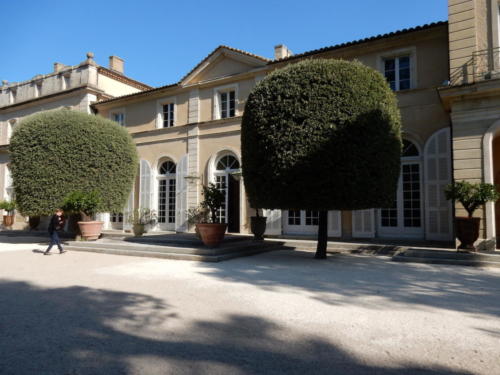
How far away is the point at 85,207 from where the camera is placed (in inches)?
462

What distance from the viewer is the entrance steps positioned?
8.92 meters

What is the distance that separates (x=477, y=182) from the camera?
9242mm

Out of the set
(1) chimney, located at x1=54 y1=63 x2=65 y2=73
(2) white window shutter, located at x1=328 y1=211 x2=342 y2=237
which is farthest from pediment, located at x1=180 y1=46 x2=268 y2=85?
(1) chimney, located at x1=54 y1=63 x2=65 y2=73

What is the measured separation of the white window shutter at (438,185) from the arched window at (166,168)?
36.8 ft

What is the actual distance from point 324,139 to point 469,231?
14.6ft

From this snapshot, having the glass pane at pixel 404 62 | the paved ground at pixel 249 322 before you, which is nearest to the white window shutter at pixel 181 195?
the paved ground at pixel 249 322

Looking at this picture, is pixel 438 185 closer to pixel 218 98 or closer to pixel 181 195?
pixel 218 98

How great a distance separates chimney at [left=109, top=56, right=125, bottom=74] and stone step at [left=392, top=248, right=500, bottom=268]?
19770 mm

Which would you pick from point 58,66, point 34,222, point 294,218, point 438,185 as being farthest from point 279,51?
point 34,222

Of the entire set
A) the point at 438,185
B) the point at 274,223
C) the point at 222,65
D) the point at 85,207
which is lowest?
the point at 274,223

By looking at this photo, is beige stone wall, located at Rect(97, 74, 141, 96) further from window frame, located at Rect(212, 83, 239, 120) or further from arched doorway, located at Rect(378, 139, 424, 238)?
arched doorway, located at Rect(378, 139, 424, 238)

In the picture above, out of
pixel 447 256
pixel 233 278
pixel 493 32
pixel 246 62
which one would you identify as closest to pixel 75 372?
pixel 233 278

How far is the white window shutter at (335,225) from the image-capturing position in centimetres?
1252

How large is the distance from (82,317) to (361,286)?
4.16 metres
